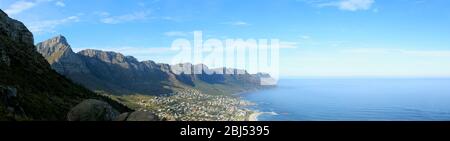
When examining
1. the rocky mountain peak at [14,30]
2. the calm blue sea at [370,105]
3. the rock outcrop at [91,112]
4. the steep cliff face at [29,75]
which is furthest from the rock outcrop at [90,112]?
the rocky mountain peak at [14,30]

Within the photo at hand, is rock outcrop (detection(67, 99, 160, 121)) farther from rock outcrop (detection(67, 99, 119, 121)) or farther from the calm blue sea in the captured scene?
the calm blue sea

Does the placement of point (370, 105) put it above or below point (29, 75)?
below

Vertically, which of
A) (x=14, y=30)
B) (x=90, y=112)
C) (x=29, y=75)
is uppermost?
(x=14, y=30)

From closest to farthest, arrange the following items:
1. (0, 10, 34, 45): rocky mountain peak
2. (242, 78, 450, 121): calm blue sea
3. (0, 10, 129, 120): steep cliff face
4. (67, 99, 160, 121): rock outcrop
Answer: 1. (67, 99, 160, 121): rock outcrop
2. (242, 78, 450, 121): calm blue sea
3. (0, 10, 129, 120): steep cliff face
4. (0, 10, 34, 45): rocky mountain peak

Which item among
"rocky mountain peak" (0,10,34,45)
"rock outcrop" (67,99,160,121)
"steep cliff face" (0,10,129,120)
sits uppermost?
"rocky mountain peak" (0,10,34,45)

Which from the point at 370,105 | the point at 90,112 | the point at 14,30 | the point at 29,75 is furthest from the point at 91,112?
the point at 14,30

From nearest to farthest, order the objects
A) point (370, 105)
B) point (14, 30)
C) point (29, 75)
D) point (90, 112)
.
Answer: point (90, 112) < point (370, 105) < point (29, 75) < point (14, 30)

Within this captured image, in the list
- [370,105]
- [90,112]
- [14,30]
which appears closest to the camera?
[90,112]

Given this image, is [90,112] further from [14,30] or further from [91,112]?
[14,30]

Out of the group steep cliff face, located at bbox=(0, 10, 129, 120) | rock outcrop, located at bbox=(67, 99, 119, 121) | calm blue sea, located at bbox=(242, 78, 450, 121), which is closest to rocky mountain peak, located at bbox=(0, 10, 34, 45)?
steep cliff face, located at bbox=(0, 10, 129, 120)

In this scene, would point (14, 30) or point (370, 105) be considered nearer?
point (370, 105)
